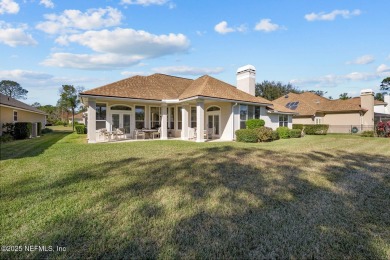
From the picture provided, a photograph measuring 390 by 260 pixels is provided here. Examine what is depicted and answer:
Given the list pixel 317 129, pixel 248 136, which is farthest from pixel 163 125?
pixel 317 129

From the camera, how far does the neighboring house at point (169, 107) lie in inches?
627

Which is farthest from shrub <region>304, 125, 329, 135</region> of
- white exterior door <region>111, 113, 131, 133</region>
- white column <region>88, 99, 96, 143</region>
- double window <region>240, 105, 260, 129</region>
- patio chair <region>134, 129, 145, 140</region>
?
white column <region>88, 99, 96, 143</region>

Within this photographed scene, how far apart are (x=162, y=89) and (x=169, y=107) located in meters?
1.79

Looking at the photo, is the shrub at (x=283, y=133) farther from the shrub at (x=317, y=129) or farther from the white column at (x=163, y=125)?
the white column at (x=163, y=125)

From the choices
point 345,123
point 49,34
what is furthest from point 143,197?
point 345,123

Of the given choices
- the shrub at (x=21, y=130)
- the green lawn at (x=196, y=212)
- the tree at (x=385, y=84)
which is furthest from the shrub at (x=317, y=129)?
the tree at (x=385, y=84)

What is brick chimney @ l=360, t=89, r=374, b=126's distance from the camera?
28500mm

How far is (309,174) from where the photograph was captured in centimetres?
651

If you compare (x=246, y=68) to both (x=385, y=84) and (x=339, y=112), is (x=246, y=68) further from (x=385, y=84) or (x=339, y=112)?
(x=385, y=84)

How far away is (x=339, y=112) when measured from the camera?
30.6 metres

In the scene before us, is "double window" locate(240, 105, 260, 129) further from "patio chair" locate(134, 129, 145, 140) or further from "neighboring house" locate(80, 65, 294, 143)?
"patio chair" locate(134, 129, 145, 140)

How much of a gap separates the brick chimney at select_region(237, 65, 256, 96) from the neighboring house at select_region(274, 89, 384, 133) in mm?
9538

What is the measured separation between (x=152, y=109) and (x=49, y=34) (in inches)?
348

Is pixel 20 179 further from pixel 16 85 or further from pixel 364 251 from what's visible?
pixel 16 85
